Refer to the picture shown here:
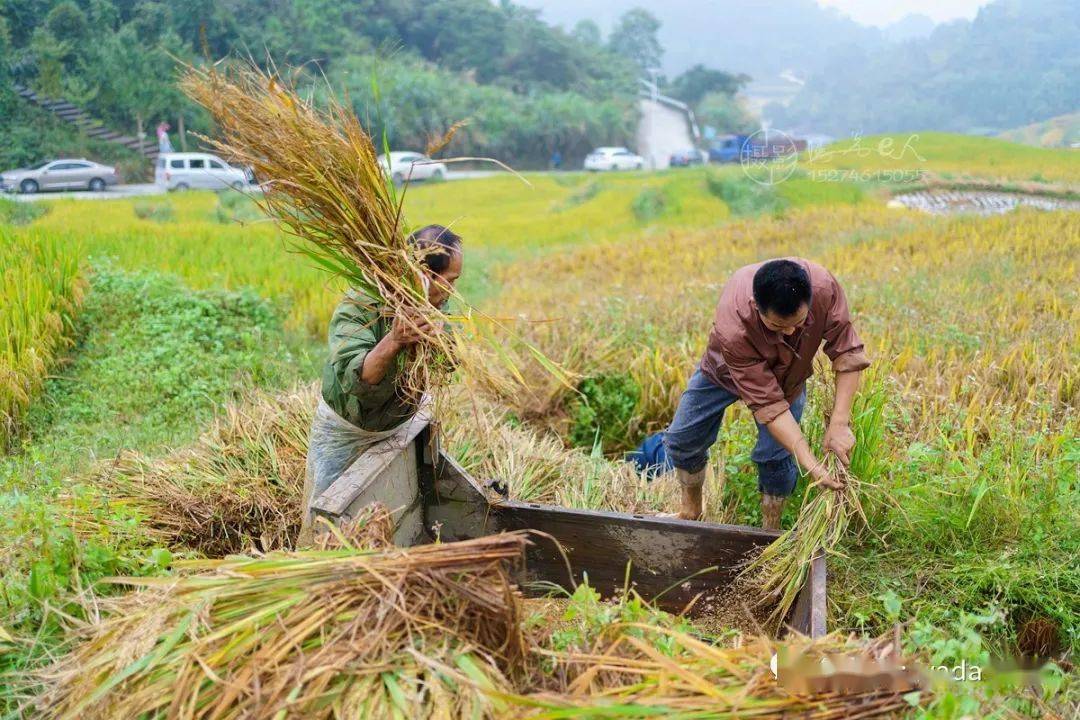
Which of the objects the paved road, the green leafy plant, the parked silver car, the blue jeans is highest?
the parked silver car

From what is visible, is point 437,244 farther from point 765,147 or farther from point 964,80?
point 964,80

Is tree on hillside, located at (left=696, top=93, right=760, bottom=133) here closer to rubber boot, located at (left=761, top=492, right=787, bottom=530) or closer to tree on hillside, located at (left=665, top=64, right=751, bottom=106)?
tree on hillside, located at (left=665, top=64, right=751, bottom=106)

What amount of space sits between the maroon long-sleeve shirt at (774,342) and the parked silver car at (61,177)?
11.9 meters

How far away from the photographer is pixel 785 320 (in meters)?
2.68

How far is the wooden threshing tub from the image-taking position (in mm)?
2883

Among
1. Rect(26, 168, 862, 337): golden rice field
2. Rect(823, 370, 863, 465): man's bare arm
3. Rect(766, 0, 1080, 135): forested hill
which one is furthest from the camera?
Rect(766, 0, 1080, 135): forested hill

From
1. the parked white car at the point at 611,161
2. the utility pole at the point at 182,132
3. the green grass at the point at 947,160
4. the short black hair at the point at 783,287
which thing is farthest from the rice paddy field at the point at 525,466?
the parked white car at the point at 611,161

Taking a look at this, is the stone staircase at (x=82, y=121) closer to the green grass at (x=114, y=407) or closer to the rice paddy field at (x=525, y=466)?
the rice paddy field at (x=525, y=466)

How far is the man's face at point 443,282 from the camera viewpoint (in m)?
2.62

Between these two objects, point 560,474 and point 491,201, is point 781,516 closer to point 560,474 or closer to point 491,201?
point 560,474

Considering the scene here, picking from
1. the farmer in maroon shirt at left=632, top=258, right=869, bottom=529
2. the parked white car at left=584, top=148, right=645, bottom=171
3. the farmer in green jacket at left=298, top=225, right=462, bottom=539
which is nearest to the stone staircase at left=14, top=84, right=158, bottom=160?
the farmer in green jacket at left=298, top=225, right=462, bottom=539

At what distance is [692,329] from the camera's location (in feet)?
20.1

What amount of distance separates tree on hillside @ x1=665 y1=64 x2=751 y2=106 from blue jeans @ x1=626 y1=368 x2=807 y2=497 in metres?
54.9

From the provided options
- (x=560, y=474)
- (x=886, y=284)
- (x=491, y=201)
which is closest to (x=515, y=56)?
(x=491, y=201)
